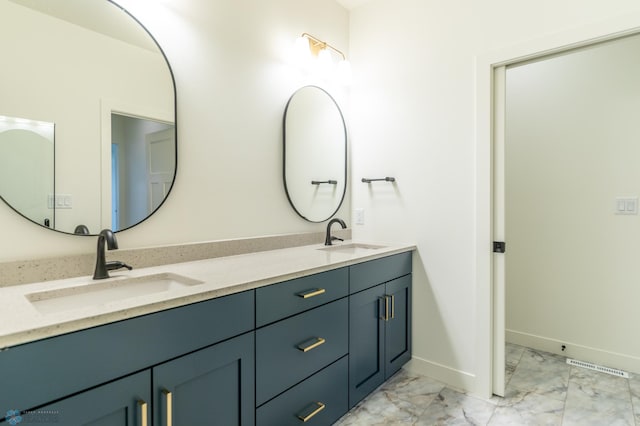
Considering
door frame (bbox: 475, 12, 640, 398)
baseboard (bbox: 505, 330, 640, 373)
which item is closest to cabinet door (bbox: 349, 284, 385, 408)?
door frame (bbox: 475, 12, 640, 398)

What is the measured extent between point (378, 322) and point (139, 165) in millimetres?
1472

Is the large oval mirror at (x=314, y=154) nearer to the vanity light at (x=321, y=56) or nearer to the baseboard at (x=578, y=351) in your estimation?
the vanity light at (x=321, y=56)

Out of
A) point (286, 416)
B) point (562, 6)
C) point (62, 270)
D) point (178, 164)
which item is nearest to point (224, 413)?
point (286, 416)

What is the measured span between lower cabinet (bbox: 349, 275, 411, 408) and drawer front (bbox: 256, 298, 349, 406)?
110mm

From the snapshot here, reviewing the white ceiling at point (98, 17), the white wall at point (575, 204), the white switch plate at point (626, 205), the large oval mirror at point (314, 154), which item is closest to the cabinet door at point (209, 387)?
the large oval mirror at point (314, 154)

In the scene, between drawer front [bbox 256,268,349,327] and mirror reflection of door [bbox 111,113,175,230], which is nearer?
drawer front [bbox 256,268,349,327]

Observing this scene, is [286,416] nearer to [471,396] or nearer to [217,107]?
[471,396]

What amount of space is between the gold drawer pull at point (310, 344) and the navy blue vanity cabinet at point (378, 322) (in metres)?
0.27

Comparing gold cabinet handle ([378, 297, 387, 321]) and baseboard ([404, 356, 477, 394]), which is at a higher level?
gold cabinet handle ([378, 297, 387, 321])

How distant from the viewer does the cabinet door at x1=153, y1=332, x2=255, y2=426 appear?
948mm

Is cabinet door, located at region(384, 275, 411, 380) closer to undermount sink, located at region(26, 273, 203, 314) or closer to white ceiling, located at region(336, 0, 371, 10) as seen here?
undermount sink, located at region(26, 273, 203, 314)

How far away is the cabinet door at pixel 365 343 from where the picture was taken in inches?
67.5

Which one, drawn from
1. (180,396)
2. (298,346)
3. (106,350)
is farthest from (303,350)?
(106,350)

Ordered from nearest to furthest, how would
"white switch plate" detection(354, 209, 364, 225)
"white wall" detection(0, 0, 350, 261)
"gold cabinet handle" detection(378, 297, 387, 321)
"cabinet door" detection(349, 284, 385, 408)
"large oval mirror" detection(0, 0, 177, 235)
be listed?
"large oval mirror" detection(0, 0, 177, 235)
"white wall" detection(0, 0, 350, 261)
"cabinet door" detection(349, 284, 385, 408)
"gold cabinet handle" detection(378, 297, 387, 321)
"white switch plate" detection(354, 209, 364, 225)
